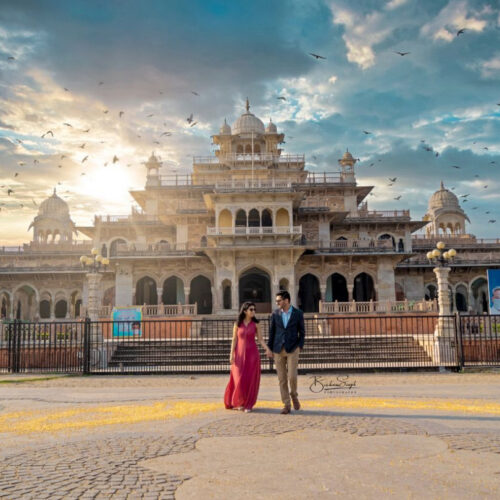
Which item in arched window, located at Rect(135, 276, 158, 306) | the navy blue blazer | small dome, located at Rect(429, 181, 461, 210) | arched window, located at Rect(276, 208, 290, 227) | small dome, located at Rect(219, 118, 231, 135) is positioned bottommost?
the navy blue blazer

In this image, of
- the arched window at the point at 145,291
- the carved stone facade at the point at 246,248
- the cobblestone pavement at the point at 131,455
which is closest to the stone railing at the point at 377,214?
the carved stone facade at the point at 246,248

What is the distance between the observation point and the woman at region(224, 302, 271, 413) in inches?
304

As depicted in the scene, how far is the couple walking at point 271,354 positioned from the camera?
7.70 metres

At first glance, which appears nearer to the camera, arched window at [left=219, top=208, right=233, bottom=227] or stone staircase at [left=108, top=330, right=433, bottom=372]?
stone staircase at [left=108, top=330, right=433, bottom=372]

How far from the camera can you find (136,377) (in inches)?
522

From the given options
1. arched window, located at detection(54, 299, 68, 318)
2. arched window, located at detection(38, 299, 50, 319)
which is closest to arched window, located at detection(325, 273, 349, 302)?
arched window, located at detection(54, 299, 68, 318)

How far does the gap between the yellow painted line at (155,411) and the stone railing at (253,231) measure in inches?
899

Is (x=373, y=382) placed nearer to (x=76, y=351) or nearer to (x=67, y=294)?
(x=76, y=351)

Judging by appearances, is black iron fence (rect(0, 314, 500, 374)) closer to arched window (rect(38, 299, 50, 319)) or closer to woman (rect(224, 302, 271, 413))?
woman (rect(224, 302, 271, 413))

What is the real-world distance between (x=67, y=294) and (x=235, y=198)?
17.3 metres

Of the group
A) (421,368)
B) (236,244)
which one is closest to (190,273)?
(236,244)

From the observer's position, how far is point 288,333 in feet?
25.5

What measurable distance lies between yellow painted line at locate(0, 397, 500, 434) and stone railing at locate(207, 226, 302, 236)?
2284 cm

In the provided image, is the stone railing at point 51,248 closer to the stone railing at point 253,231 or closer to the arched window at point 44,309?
the arched window at point 44,309
